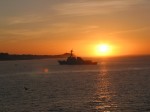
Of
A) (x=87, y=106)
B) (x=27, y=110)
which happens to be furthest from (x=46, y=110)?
(x=87, y=106)

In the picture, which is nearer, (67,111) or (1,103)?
(67,111)

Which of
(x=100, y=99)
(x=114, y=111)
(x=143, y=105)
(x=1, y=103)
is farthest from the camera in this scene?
(x=100, y=99)

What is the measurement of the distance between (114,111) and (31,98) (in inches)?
960

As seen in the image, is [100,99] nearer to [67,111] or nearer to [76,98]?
[76,98]

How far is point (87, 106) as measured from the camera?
219ft

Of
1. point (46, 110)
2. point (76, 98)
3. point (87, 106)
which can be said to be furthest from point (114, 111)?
point (76, 98)

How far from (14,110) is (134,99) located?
26434 mm

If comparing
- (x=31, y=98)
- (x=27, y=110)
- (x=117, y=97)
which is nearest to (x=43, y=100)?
(x=31, y=98)

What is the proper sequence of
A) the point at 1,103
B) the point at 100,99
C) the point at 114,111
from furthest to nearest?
the point at 100,99, the point at 1,103, the point at 114,111

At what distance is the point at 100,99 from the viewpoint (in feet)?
251

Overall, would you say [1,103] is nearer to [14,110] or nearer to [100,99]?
[14,110]

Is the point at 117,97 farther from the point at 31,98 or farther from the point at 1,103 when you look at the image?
the point at 1,103

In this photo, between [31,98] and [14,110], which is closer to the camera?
[14,110]

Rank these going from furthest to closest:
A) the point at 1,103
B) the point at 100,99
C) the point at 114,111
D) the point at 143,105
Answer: the point at 100,99 → the point at 1,103 → the point at 143,105 → the point at 114,111
